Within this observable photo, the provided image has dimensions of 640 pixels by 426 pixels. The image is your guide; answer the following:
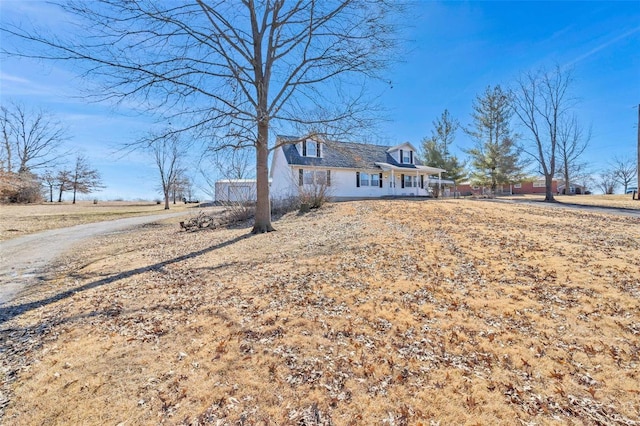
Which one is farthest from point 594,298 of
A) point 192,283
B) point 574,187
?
point 574,187

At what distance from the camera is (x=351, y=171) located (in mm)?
25266

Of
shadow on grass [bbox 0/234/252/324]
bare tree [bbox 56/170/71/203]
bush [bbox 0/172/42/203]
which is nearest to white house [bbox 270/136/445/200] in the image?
shadow on grass [bbox 0/234/252/324]

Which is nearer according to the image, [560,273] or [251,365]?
[251,365]

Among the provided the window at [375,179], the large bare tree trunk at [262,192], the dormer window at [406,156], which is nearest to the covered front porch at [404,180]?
the window at [375,179]

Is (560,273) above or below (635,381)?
above

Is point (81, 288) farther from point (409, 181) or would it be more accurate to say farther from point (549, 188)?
point (549, 188)

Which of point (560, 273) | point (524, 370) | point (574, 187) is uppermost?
point (574, 187)

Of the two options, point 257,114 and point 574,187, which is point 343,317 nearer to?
point 257,114

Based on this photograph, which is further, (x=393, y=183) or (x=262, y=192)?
(x=393, y=183)

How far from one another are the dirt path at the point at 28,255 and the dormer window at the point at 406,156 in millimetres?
24804

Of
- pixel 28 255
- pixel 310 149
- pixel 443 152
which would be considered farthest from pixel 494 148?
pixel 28 255

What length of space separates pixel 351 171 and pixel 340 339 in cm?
2218

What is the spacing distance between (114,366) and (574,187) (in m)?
73.0

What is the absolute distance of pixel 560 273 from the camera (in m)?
5.86
